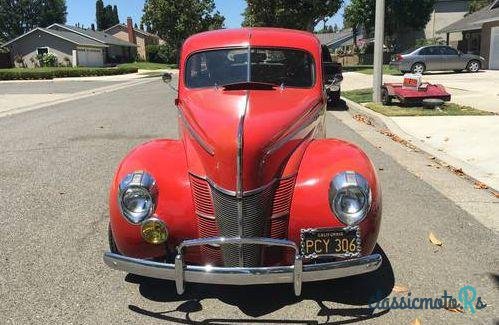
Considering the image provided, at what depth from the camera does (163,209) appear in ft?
11.3

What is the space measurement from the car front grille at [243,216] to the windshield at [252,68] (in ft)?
4.87

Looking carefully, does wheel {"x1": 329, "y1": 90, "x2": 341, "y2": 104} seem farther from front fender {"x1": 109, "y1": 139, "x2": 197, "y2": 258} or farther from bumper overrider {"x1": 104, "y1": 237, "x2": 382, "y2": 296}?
bumper overrider {"x1": 104, "y1": 237, "x2": 382, "y2": 296}

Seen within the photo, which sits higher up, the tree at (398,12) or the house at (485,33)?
the tree at (398,12)

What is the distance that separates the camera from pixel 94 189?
21.1 feet

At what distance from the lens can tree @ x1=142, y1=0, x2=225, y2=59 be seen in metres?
55.4

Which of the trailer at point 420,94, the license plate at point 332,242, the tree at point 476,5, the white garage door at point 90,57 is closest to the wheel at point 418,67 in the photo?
the trailer at point 420,94

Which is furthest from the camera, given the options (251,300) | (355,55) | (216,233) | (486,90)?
(355,55)

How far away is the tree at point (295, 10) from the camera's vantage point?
38750 mm

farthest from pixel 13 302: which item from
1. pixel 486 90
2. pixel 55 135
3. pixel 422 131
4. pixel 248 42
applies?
pixel 486 90

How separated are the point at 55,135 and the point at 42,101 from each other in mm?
8689

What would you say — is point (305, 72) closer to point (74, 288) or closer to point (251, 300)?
point (251, 300)

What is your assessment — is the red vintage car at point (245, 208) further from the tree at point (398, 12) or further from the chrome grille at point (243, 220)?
the tree at point (398, 12)

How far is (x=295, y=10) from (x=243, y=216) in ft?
123

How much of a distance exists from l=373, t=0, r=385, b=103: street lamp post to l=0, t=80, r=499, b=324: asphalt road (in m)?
7.38
